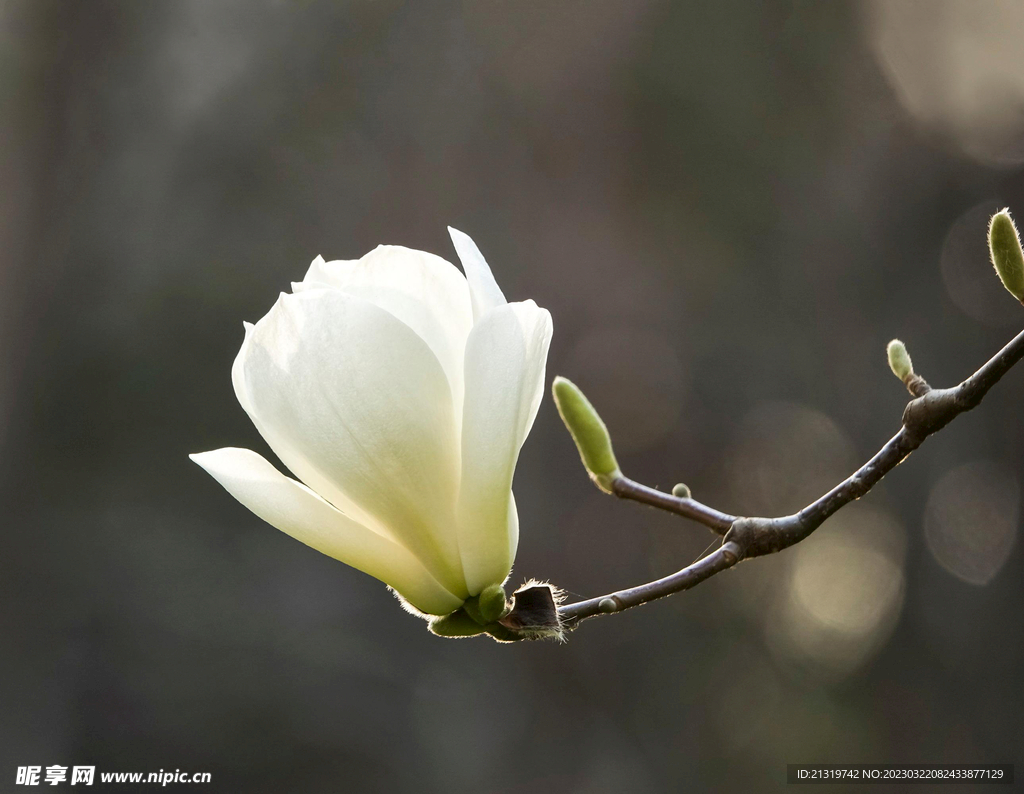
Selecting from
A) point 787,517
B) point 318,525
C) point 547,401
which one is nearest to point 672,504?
point 787,517

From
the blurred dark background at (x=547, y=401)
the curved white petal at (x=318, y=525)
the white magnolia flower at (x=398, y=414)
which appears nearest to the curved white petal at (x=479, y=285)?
the white magnolia flower at (x=398, y=414)

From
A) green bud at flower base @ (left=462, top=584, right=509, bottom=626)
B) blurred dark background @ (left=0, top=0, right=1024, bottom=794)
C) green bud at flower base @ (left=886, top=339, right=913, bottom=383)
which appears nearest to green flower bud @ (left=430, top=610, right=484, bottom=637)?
green bud at flower base @ (left=462, top=584, right=509, bottom=626)

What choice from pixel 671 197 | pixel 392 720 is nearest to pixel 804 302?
pixel 671 197

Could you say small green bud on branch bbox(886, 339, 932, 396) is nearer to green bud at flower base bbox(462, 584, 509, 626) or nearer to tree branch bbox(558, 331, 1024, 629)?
tree branch bbox(558, 331, 1024, 629)

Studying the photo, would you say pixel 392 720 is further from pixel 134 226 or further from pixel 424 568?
pixel 424 568

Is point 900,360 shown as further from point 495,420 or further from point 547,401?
point 547,401

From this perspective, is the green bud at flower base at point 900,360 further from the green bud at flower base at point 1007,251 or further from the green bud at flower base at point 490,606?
the green bud at flower base at point 490,606
